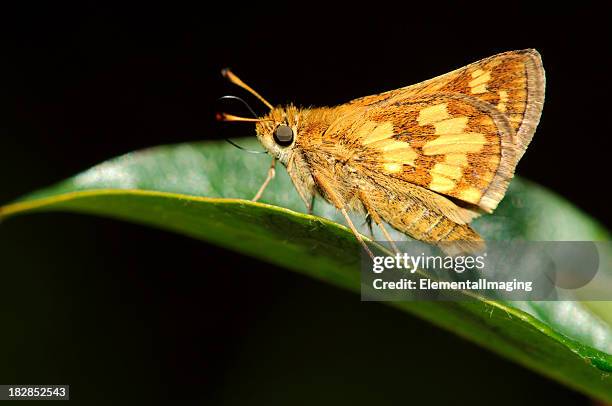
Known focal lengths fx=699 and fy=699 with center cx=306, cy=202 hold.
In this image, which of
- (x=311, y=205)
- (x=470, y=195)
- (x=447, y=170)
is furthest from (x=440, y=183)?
(x=311, y=205)

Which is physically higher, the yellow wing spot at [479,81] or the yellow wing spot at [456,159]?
the yellow wing spot at [479,81]

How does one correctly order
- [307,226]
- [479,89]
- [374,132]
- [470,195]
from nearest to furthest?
1. [307,226]
2. [470,195]
3. [479,89]
4. [374,132]

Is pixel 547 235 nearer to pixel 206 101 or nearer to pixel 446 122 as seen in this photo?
pixel 446 122

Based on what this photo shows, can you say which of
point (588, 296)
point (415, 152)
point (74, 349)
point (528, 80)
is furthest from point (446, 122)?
point (74, 349)

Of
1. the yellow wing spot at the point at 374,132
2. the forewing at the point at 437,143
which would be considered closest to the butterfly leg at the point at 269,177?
the forewing at the point at 437,143

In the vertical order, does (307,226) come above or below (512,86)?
below

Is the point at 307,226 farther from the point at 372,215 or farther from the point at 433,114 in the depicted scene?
the point at 433,114

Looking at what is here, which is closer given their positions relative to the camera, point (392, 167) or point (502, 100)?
point (502, 100)

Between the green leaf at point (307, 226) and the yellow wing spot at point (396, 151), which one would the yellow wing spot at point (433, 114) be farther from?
the green leaf at point (307, 226)
